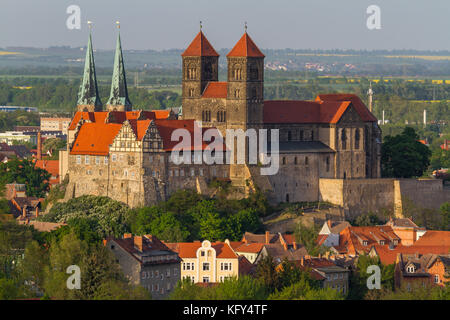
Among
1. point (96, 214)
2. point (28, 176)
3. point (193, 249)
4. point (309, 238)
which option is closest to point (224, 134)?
point (309, 238)

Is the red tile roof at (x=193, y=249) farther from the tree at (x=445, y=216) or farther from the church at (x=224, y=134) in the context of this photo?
the tree at (x=445, y=216)

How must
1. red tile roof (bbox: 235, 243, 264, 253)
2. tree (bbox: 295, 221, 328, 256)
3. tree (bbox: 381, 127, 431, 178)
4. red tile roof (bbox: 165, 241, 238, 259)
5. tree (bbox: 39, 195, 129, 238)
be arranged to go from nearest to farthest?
1. red tile roof (bbox: 165, 241, 238, 259)
2. red tile roof (bbox: 235, 243, 264, 253)
3. tree (bbox: 295, 221, 328, 256)
4. tree (bbox: 39, 195, 129, 238)
5. tree (bbox: 381, 127, 431, 178)

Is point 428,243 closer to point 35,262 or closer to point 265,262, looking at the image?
point 265,262

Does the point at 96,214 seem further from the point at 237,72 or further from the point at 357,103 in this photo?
the point at 357,103

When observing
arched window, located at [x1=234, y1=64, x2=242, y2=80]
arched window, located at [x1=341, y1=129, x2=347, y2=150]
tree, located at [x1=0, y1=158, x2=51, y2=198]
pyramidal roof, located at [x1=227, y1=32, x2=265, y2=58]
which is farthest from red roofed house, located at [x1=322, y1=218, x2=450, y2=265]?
tree, located at [x1=0, y1=158, x2=51, y2=198]

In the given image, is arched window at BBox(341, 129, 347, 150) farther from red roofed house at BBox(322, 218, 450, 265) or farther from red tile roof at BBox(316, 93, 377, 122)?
red roofed house at BBox(322, 218, 450, 265)

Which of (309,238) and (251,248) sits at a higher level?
(309,238)
